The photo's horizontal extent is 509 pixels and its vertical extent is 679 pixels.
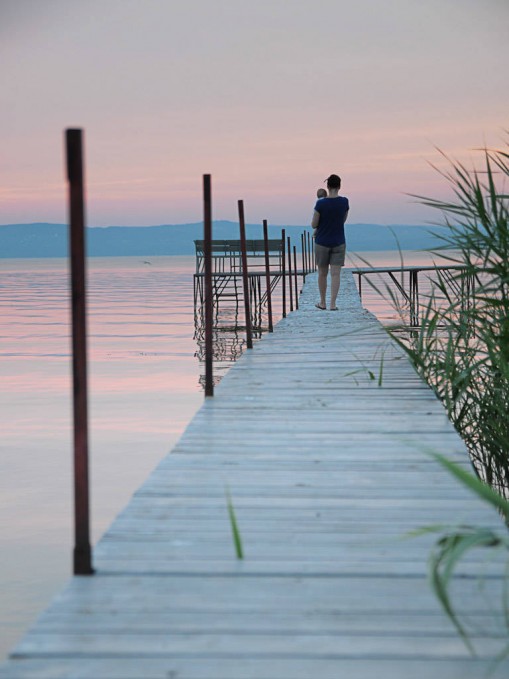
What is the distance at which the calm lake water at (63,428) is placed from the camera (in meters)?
4.87

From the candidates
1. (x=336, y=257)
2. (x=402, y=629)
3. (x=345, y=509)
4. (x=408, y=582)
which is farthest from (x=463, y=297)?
(x=336, y=257)

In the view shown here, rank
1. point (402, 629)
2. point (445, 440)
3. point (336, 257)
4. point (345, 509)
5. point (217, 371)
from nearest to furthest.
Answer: point (402, 629), point (345, 509), point (445, 440), point (336, 257), point (217, 371)

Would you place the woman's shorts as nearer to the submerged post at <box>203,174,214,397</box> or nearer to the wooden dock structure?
the submerged post at <box>203,174,214,397</box>

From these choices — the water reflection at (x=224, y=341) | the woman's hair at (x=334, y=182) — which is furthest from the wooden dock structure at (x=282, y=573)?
the water reflection at (x=224, y=341)

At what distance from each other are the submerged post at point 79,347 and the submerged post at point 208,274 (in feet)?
9.09

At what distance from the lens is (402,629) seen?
6.44ft

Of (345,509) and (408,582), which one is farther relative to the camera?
(345,509)

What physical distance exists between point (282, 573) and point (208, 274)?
122 inches

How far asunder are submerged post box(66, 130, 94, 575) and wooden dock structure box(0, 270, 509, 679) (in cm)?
10

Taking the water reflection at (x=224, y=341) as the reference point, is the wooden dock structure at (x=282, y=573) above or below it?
above

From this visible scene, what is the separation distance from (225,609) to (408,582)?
1.61 ft

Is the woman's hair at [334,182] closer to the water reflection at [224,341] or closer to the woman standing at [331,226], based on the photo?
the woman standing at [331,226]

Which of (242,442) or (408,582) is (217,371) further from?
(408,582)

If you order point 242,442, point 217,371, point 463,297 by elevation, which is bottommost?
point 217,371
